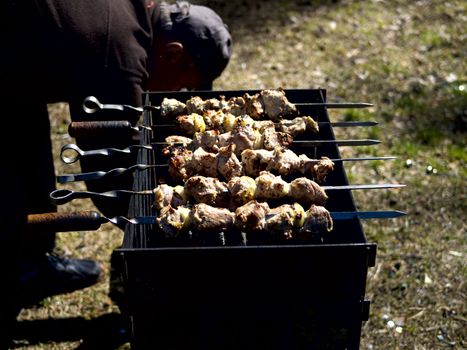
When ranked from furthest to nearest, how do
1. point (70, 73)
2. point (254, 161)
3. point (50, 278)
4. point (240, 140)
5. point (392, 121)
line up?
1. point (392, 121)
2. point (50, 278)
3. point (70, 73)
4. point (240, 140)
5. point (254, 161)

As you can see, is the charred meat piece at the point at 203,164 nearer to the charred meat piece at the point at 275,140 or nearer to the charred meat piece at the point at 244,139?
the charred meat piece at the point at 244,139

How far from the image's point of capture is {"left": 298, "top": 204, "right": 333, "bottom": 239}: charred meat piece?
2541 millimetres

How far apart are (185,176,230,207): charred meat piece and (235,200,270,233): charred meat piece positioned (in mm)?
173

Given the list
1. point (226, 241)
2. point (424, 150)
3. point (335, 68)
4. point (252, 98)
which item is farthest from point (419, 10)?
point (226, 241)

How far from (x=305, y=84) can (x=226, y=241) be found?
4.13 meters

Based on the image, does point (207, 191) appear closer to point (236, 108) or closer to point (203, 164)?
point (203, 164)

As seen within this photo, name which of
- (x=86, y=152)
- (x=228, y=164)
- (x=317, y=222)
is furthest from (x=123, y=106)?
(x=317, y=222)

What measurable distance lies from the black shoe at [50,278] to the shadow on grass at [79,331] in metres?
0.22

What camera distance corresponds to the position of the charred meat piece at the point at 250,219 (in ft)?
8.30

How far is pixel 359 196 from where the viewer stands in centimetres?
509

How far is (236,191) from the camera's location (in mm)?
2709

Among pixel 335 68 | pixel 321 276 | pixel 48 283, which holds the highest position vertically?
pixel 335 68

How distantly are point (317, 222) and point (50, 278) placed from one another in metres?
2.33

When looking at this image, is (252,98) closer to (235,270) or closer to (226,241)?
(226,241)
